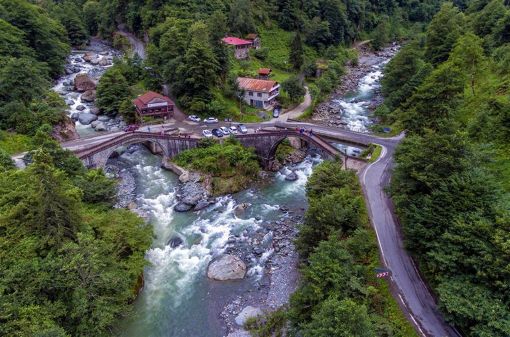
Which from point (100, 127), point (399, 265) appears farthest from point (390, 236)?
point (100, 127)

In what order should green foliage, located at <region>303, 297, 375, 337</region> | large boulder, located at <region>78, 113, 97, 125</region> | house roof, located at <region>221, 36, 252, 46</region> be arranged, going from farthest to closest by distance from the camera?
1. house roof, located at <region>221, 36, 252, 46</region>
2. large boulder, located at <region>78, 113, 97, 125</region>
3. green foliage, located at <region>303, 297, 375, 337</region>

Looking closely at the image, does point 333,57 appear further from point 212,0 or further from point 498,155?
point 498,155

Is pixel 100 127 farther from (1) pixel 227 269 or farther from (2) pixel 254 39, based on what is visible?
(2) pixel 254 39

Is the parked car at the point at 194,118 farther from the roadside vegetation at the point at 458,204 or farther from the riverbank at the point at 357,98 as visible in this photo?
the roadside vegetation at the point at 458,204

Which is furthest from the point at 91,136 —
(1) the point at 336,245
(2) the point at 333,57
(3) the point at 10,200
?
(2) the point at 333,57

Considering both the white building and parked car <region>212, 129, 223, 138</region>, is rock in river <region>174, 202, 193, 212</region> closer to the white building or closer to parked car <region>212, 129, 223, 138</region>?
parked car <region>212, 129, 223, 138</region>

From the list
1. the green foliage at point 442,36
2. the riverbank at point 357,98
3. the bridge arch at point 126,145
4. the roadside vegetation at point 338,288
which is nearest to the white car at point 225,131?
the bridge arch at point 126,145

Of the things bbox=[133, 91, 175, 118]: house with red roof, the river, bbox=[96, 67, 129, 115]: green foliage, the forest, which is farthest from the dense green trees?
bbox=[96, 67, 129, 115]: green foliage

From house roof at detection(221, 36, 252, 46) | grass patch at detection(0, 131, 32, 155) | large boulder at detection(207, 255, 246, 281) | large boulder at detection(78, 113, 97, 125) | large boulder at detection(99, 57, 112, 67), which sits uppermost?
house roof at detection(221, 36, 252, 46)
